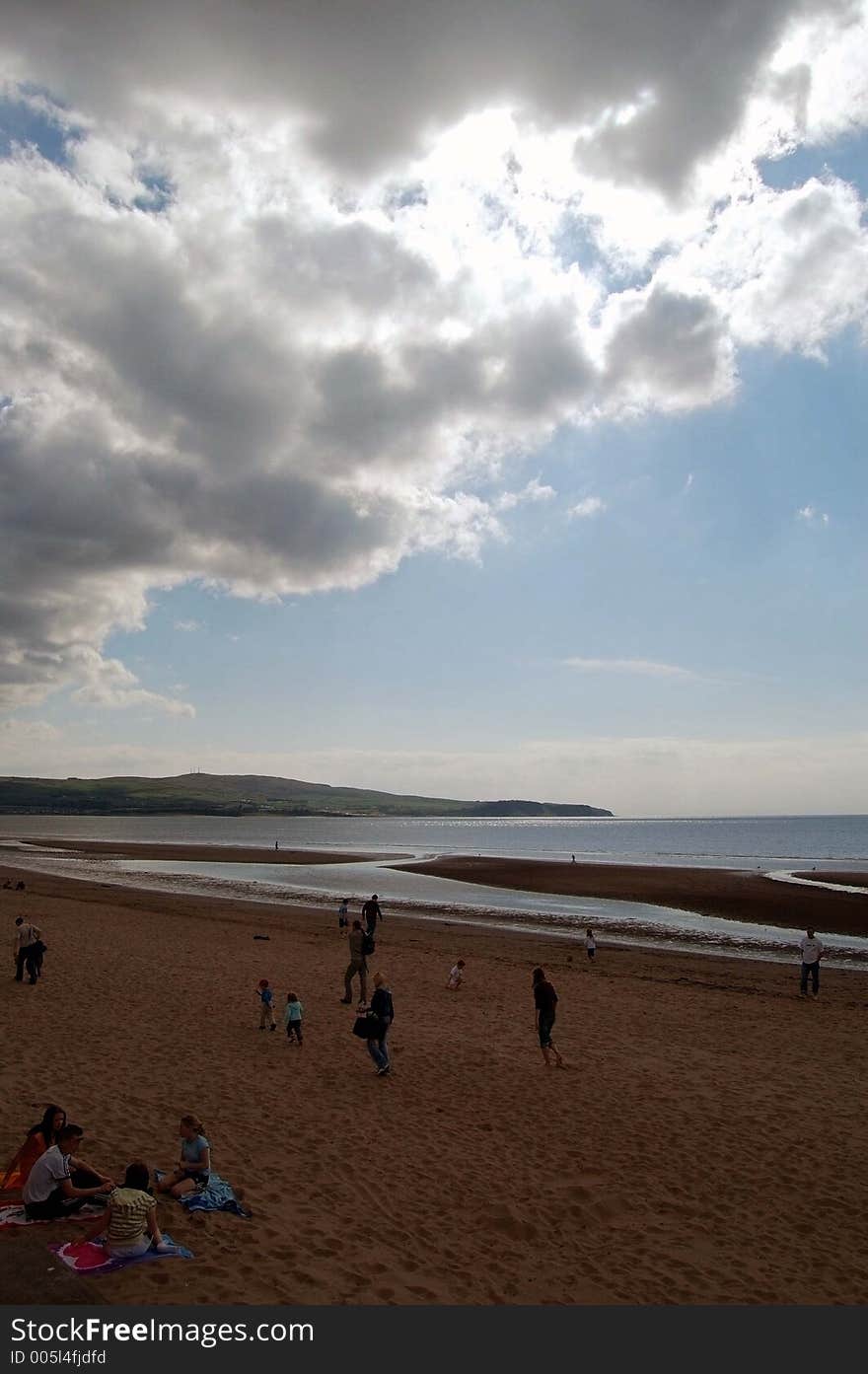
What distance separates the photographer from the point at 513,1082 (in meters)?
12.1

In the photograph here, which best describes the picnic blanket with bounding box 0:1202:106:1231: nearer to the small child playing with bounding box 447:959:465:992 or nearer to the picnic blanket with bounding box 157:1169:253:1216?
the picnic blanket with bounding box 157:1169:253:1216

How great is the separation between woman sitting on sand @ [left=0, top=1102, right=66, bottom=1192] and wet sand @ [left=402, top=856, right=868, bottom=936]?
35.0 m

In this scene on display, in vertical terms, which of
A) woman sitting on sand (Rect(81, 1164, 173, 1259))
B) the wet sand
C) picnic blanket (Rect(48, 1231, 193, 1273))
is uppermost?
woman sitting on sand (Rect(81, 1164, 173, 1259))

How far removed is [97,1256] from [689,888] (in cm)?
5084

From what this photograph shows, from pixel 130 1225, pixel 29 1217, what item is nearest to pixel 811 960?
pixel 130 1225

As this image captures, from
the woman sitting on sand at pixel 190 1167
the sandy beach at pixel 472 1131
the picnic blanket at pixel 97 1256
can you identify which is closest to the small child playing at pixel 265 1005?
the sandy beach at pixel 472 1131

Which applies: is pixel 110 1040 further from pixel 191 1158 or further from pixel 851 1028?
pixel 851 1028

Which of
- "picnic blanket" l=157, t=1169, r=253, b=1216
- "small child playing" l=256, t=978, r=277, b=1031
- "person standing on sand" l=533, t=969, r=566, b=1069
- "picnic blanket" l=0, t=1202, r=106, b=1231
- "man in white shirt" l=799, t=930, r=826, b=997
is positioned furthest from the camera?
"man in white shirt" l=799, t=930, r=826, b=997

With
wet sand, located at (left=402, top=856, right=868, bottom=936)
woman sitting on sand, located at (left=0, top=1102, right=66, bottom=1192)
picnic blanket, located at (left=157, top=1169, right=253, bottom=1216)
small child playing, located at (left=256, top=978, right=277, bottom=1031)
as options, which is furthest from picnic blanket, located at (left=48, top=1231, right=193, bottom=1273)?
wet sand, located at (left=402, top=856, right=868, bottom=936)

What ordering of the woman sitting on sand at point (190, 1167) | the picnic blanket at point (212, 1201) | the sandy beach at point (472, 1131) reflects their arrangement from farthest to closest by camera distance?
the woman sitting on sand at point (190, 1167), the picnic blanket at point (212, 1201), the sandy beach at point (472, 1131)

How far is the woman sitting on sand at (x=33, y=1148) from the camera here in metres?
7.51

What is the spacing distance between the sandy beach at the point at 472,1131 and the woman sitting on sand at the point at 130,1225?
190mm

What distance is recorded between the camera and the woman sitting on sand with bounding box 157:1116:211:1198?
7.46 metres

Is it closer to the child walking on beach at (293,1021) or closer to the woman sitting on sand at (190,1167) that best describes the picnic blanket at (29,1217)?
the woman sitting on sand at (190,1167)
